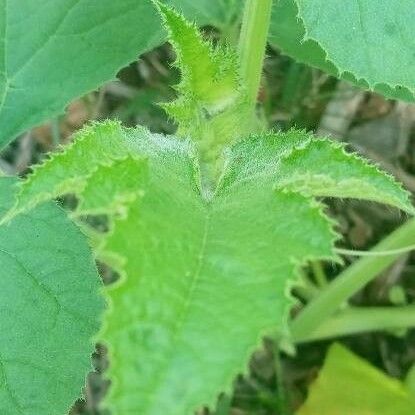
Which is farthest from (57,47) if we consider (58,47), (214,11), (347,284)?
(347,284)

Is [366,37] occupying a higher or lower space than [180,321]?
higher

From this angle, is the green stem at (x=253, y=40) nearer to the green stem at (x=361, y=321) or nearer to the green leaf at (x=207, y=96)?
the green leaf at (x=207, y=96)

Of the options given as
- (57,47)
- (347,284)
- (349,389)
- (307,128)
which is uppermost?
(57,47)

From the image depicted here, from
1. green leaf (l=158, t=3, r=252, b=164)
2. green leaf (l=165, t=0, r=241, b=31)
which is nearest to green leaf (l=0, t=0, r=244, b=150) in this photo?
green leaf (l=165, t=0, r=241, b=31)

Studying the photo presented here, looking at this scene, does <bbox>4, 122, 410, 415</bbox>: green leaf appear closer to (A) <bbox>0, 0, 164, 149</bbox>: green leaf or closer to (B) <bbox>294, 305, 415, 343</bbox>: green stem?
(A) <bbox>0, 0, 164, 149</bbox>: green leaf

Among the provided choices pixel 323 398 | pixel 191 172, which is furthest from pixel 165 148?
pixel 323 398

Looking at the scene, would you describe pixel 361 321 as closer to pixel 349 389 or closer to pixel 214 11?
pixel 349 389

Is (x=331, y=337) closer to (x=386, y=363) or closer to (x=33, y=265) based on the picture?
(x=386, y=363)

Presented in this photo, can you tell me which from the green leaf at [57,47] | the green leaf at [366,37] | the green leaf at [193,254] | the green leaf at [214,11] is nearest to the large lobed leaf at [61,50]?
the green leaf at [57,47]
